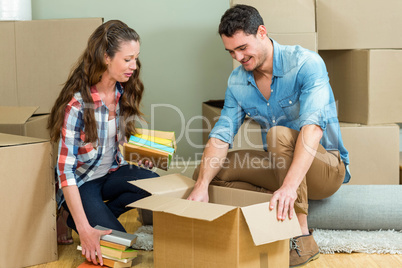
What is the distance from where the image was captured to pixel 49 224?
1.57 metres

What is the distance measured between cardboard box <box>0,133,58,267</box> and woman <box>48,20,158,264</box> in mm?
64

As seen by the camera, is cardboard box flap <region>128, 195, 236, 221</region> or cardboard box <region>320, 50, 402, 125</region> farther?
cardboard box <region>320, 50, 402, 125</region>

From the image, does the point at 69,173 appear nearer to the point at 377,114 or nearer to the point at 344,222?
the point at 344,222

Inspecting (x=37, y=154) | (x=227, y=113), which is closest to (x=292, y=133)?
(x=227, y=113)

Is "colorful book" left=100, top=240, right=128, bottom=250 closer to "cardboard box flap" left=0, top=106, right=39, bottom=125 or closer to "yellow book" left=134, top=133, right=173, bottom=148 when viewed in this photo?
"yellow book" left=134, top=133, right=173, bottom=148

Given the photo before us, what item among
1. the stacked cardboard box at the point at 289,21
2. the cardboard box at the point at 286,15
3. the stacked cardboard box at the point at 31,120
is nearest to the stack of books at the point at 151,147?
the stacked cardboard box at the point at 31,120

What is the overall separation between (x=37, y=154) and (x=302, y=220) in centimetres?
83

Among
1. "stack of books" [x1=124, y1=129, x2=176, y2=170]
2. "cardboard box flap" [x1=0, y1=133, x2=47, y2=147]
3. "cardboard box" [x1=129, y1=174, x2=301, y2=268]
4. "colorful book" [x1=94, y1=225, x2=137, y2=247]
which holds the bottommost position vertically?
"colorful book" [x1=94, y1=225, x2=137, y2=247]

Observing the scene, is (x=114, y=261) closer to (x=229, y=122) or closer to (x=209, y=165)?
(x=209, y=165)

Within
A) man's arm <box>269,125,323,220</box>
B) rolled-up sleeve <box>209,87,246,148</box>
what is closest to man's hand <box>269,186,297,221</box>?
man's arm <box>269,125,323,220</box>

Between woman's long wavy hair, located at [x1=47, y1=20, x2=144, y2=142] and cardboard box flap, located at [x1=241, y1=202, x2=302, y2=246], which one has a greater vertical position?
woman's long wavy hair, located at [x1=47, y1=20, x2=144, y2=142]

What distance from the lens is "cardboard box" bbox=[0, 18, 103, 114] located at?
2082 millimetres

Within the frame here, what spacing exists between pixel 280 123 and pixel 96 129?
61 centimetres

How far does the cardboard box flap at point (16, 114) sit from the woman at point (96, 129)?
1.00 ft
